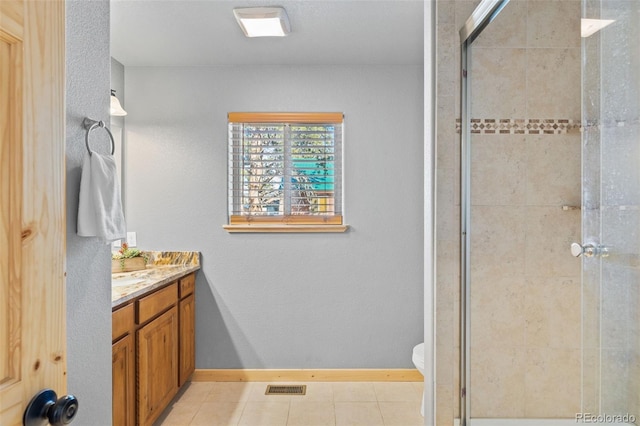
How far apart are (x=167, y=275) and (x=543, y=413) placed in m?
2.16

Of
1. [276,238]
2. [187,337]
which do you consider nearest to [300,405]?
[187,337]

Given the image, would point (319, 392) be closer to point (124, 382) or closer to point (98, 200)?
point (124, 382)

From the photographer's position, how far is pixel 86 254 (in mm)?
1123

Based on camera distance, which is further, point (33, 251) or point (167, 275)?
point (167, 275)

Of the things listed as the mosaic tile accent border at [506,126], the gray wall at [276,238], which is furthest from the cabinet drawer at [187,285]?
the mosaic tile accent border at [506,126]

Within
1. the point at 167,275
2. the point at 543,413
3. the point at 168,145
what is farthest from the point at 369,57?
the point at 543,413

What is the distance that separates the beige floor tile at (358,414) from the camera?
2521 mm

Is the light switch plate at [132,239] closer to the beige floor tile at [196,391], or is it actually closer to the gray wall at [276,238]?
the gray wall at [276,238]

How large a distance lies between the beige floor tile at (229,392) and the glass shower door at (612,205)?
7.01 feet

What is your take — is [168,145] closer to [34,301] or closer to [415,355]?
[415,355]

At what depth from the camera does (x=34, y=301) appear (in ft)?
2.14

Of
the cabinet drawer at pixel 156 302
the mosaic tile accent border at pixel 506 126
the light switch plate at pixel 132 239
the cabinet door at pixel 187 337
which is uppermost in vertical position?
the mosaic tile accent border at pixel 506 126

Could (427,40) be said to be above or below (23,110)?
above

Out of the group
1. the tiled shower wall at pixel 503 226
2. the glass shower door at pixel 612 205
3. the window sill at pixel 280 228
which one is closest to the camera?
the glass shower door at pixel 612 205
